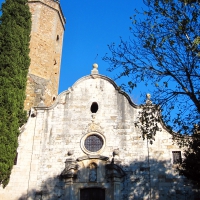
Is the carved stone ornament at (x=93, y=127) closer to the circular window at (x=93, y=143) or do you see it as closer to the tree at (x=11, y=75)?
the circular window at (x=93, y=143)

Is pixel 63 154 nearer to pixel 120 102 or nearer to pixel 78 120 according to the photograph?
pixel 78 120

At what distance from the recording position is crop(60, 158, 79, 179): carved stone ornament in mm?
15234

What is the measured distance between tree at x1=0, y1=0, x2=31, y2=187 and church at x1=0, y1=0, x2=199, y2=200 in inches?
49.4

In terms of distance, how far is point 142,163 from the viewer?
50.6ft

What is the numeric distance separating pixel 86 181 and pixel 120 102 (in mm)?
4481

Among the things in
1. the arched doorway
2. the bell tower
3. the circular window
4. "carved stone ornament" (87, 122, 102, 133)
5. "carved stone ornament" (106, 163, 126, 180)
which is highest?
the bell tower

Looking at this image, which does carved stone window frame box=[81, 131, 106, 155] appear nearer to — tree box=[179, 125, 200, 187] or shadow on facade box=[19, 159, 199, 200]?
shadow on facade box=[19, 159, 199, 200]

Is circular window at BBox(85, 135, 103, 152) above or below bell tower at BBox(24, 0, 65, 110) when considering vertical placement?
below

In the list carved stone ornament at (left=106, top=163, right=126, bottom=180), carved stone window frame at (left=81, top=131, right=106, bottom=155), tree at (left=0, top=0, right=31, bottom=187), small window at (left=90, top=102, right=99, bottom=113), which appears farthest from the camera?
small window at (left=90, top=102, right=99, bottom=113)

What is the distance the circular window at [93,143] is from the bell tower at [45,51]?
4.65 meters

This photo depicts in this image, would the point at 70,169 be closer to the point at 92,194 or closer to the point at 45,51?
the point at 92,194

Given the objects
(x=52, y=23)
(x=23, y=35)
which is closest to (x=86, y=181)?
(x=23, y=35)

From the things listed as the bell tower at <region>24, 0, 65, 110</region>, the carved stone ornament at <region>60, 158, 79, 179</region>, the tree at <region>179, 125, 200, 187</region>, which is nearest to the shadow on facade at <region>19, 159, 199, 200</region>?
the carved stone ornament at <region>60, 158, 79, 179</region>

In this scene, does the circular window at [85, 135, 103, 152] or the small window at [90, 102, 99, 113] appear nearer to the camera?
the circular window at [85, 135, 103, 152]
